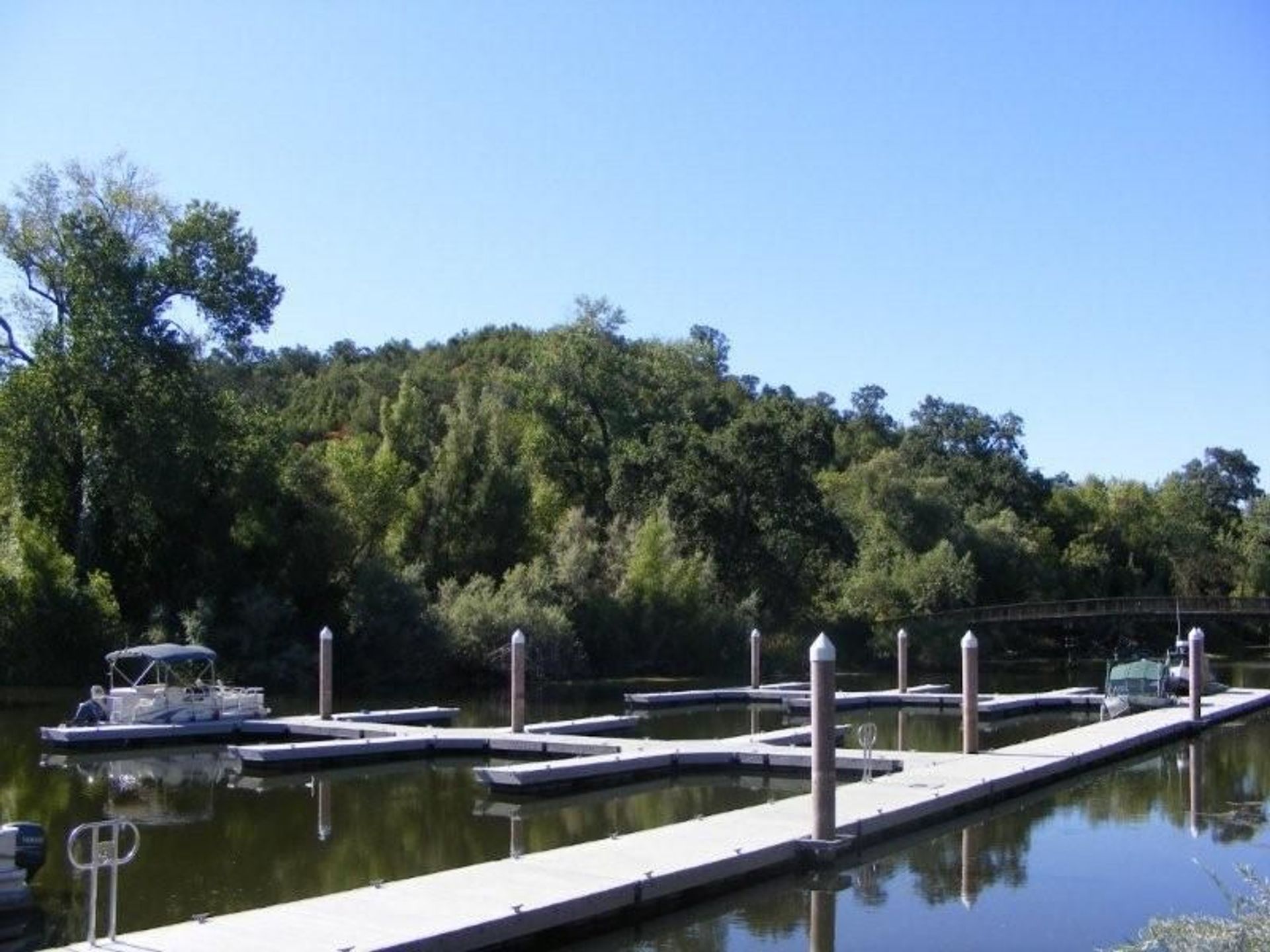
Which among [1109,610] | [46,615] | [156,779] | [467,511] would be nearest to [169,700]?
[156,779]

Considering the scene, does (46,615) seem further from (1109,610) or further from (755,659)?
(1109,610)

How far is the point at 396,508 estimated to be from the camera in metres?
44.2

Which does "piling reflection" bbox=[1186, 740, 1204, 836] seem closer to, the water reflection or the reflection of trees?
the water reflection

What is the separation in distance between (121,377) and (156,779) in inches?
779

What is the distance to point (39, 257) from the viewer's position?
1506 inches

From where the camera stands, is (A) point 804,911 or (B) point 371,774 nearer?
(A) point 804,911

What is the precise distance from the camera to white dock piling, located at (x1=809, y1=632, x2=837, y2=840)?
44.1 feet

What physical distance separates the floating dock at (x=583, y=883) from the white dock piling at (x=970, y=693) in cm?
172

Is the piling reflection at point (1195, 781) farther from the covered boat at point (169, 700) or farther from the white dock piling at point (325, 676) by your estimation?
the covered boat at point (169, 700)

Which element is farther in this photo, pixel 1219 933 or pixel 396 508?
pixel 396 508

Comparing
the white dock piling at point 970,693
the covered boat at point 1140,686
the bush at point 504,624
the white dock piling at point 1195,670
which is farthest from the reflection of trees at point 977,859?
the bush at point 504,624

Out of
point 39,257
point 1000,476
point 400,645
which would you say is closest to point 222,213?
point 39,257

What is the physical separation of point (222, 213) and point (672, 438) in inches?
686

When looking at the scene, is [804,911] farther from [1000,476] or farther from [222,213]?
[1000,476]
